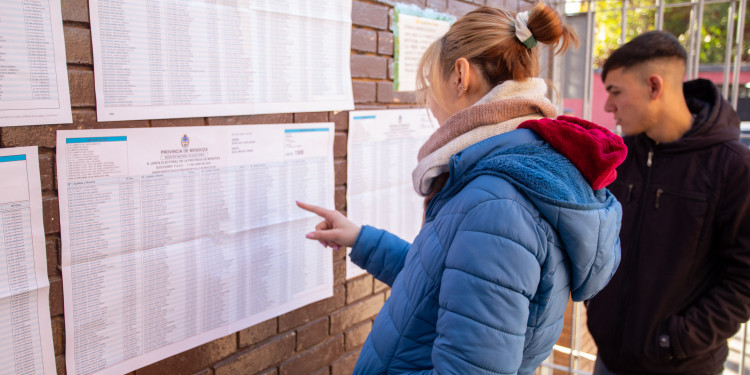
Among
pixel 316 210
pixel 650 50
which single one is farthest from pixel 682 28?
pixel 316 210

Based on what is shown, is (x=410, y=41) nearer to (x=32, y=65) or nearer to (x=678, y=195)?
(x=678, y=195)

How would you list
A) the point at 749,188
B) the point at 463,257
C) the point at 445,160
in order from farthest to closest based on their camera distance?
A: the point at 749,188 < the point at 445,160 < the point at 463,257

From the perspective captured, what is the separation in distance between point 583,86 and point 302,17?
2201 millimetres

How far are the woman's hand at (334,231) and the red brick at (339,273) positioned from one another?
339 mm

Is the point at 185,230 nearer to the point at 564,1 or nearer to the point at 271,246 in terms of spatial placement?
the point at 271,246

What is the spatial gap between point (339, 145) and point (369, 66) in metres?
0.35

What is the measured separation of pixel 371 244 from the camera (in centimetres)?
164

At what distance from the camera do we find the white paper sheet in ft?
6.97

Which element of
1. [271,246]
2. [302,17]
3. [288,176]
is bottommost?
[271,246]

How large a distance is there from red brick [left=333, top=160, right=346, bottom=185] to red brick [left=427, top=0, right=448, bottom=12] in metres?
0.88

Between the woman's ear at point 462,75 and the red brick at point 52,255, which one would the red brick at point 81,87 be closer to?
the red brick at point 52,255

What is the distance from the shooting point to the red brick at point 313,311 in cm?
183

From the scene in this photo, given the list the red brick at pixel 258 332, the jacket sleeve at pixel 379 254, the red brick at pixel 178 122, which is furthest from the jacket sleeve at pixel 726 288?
the red brick at pixel 178 122

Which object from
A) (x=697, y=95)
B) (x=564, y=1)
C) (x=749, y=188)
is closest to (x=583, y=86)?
(x=564, y=1)
